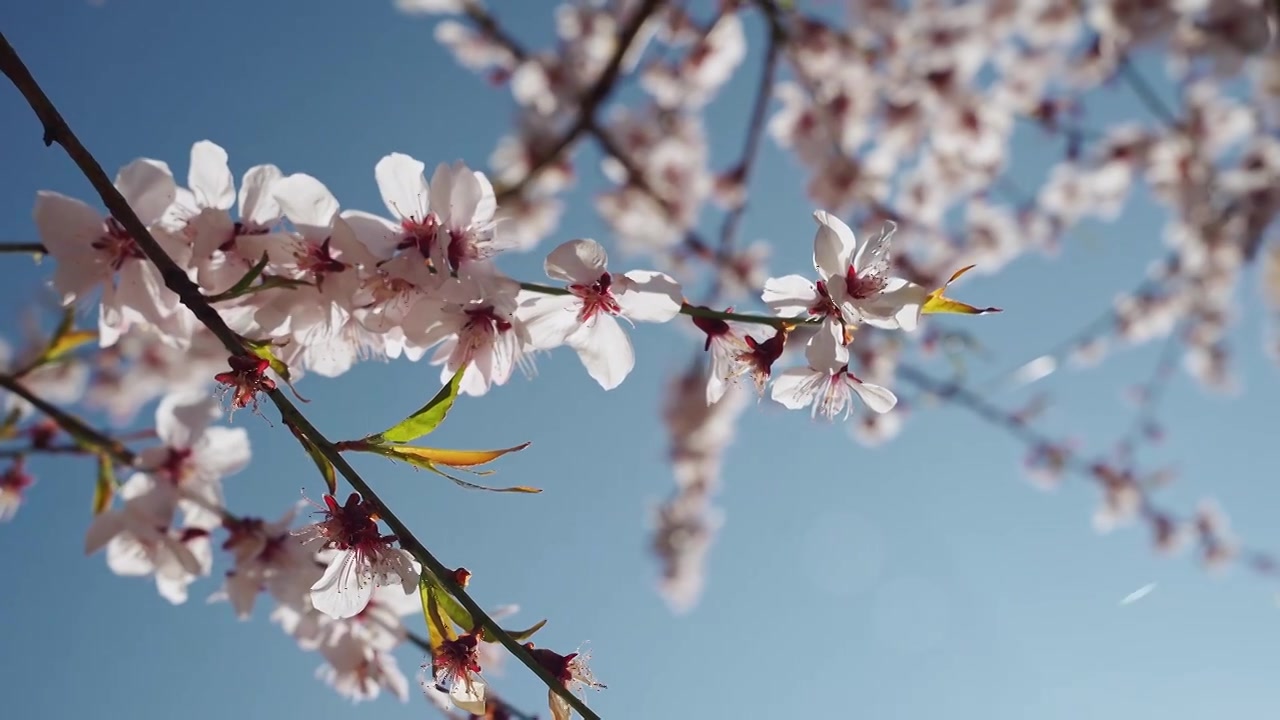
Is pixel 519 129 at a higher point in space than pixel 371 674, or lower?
higher

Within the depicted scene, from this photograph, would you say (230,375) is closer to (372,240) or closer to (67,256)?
(372,240)

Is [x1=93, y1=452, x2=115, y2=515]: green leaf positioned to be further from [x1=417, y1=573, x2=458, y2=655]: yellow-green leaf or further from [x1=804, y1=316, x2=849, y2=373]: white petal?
[x1=804, y1=316, x2=849, y2=373]: white petal

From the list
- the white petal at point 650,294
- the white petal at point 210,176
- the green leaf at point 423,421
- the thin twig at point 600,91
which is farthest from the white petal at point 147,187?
the thin twig at point 600,91

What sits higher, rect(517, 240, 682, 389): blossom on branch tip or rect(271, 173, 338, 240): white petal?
rect(271, 173, 338, 240): white petal

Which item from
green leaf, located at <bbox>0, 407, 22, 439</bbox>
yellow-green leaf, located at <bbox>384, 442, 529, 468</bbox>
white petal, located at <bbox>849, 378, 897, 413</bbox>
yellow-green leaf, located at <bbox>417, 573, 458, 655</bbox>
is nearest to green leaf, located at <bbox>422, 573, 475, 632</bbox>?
yellow-green leaf, located at <bbox>417, 573, 458, 655</bbox>

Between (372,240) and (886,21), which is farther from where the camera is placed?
(886,21)

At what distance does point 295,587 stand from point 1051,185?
21.5 ft

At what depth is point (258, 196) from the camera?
989mm

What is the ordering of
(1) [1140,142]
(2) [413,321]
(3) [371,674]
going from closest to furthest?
(2) [413,321] < (3) [371,674] < (1) [1140,142]

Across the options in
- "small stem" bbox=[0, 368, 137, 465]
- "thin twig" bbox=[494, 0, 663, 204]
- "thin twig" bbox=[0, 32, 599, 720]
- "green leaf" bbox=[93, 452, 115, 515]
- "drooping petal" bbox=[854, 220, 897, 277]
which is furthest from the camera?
"thin twig" bbox=[494, 0, 663, 204]

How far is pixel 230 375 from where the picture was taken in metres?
0.75

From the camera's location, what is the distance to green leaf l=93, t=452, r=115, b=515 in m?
1.25

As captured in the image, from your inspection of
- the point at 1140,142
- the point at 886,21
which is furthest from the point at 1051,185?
the point at 886,21

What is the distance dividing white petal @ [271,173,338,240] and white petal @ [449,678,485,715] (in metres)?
0.51
